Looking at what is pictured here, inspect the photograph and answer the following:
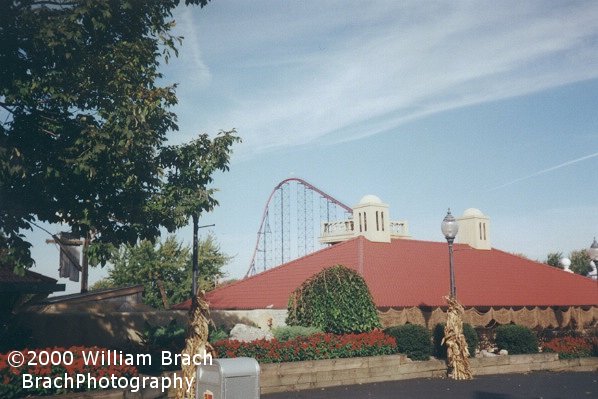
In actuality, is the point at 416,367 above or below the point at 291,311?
below

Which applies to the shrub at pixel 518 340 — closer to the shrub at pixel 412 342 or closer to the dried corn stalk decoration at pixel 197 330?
the shrub at pixel 412 342

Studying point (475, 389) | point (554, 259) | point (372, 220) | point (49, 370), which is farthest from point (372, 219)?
point (554, 259)

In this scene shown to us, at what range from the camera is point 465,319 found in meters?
26.8

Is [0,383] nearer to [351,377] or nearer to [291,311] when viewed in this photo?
[351,377]

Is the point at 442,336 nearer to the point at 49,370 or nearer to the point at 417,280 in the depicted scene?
the point at 417,280

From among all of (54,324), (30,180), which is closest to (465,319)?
(54,324)

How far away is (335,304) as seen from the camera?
66.1ft

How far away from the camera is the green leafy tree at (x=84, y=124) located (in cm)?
1173

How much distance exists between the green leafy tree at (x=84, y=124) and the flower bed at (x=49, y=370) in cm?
196

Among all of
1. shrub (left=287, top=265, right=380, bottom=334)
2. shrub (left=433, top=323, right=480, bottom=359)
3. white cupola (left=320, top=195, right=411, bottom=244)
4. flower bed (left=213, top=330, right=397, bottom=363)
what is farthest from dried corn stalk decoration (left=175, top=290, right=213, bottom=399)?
white cupola (left=320, top=195, right=411, bottom=244)

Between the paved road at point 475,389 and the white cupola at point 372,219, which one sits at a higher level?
the white cupola at point 372,219

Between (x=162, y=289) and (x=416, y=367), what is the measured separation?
2533cm

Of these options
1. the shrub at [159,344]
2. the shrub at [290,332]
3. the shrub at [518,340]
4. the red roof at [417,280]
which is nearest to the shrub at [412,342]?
the shrub at [290,332]

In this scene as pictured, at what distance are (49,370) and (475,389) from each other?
450 inches
